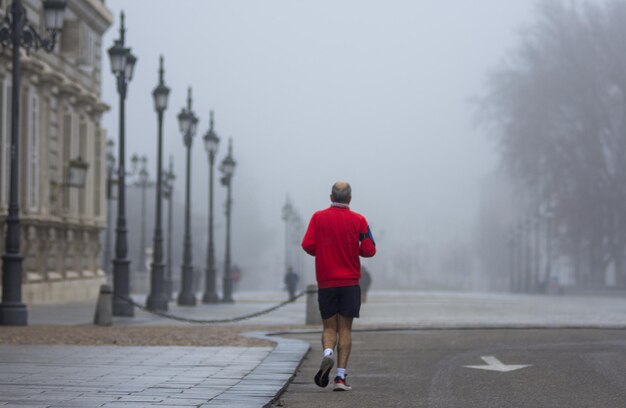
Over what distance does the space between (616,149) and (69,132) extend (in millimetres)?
33406

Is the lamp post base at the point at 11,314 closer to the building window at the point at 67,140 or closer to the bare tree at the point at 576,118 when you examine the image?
the building window at the point at 67,140

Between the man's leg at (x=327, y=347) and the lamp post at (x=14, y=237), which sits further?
the lamp post at (x=14, y=237)

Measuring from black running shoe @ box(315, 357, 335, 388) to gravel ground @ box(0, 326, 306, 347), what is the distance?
568 centimetres

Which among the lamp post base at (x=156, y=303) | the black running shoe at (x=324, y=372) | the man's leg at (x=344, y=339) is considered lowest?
the lamp post base at (x=156, y=303)

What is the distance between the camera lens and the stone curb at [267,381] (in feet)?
32.5

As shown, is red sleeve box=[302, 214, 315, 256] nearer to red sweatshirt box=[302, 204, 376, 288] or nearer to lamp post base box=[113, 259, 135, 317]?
red sweatshirt box=[302, 204, 376, 288]

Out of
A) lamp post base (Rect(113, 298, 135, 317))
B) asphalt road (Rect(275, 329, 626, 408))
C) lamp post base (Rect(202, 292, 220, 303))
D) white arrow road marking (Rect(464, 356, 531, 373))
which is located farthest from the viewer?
lamp post base (Rect(202, 292, 220, 303))

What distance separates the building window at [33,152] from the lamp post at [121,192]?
6.98 meters

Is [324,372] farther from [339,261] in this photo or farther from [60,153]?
[60,153]

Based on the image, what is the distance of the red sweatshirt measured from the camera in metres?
11.6

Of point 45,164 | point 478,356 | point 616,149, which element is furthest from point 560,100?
point 478,356

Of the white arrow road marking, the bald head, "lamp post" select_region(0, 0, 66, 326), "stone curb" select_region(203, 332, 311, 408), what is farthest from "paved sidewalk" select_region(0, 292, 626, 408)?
"lamp post" select_region(0, 0, 66, 326)

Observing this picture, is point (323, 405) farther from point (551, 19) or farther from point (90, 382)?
point (551, 19)

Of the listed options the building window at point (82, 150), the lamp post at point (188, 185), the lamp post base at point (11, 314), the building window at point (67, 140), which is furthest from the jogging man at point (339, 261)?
the building window at point (82, 150)
